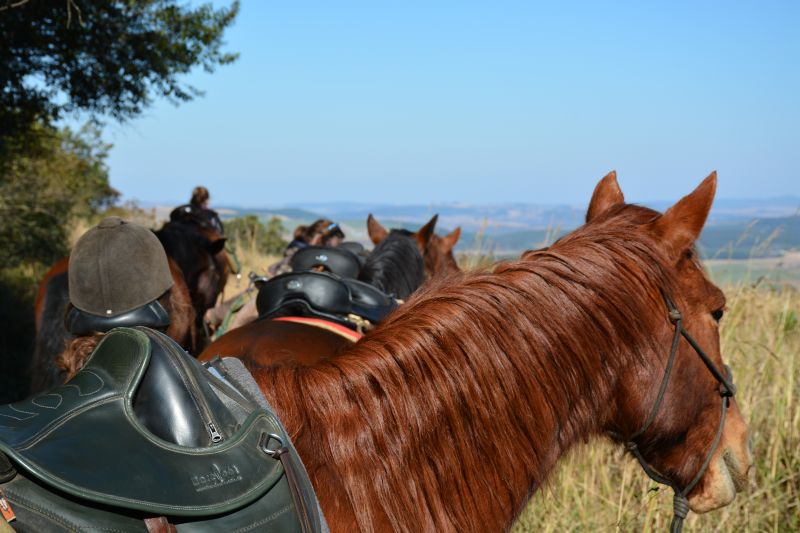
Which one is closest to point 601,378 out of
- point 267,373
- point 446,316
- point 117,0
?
point 446,316

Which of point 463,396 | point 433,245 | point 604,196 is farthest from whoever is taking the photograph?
point 433,245

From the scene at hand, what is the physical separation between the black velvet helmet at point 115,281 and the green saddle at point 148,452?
1029 mm

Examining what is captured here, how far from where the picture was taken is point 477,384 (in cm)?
181

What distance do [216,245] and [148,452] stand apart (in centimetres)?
555

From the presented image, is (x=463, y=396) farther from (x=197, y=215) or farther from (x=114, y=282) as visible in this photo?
(x=197, y=215)

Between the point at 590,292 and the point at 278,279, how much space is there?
2108 mm

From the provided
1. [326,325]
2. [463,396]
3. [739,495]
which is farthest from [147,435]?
[739,495]

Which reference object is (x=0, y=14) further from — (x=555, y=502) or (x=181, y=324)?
(x=555, y=502)

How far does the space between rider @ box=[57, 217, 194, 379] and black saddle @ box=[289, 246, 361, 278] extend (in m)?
1.95

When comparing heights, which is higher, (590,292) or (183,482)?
(590,292)

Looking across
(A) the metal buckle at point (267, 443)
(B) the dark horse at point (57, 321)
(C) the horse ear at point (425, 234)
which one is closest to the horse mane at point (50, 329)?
(B) the dark horse at point (57, 321)

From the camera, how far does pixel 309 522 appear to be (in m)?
1.50

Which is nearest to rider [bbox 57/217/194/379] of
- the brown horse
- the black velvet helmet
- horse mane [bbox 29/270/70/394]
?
the black velvet helmet

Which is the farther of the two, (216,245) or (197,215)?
Answer: (197,215)
